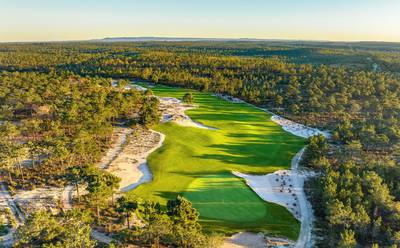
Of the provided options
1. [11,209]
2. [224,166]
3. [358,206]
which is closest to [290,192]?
[358,206]

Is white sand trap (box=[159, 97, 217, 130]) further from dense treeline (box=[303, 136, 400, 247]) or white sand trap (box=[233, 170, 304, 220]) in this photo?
dense treeline (box=[303, 136, 400, 247])

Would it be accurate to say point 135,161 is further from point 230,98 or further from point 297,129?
point 230,98

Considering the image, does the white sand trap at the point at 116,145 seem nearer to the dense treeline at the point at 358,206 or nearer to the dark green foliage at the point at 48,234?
the dark green foliage at the point at 48,234

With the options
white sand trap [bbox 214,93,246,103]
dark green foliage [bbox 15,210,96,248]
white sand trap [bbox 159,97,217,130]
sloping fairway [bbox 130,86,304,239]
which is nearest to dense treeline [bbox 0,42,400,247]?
white sand trap [bbox 214,93,246,103]

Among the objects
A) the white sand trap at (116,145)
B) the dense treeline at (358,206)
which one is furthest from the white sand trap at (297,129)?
the white sand trap at (116,145)

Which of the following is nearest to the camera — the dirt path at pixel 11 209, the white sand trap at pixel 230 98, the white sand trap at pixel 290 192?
the dirt path at pixel 11 209
